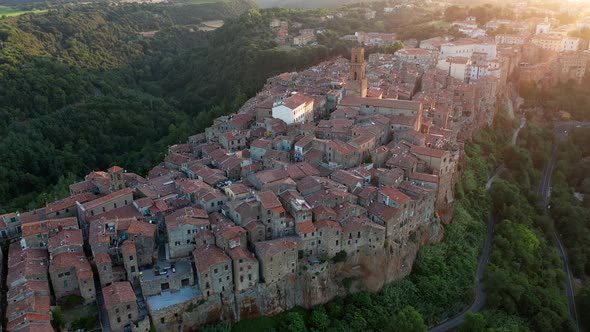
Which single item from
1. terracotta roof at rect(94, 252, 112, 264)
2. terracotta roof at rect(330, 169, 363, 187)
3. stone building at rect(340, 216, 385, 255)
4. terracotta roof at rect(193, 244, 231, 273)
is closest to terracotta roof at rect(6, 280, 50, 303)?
terracotta roof at rect(94, 252, 112, 264)

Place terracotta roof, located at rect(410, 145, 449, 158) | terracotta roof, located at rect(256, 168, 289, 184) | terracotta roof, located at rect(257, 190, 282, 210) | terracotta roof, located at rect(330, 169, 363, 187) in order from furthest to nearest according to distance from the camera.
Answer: terracotta roof, located at rect(410, 145, 449, 158), terracotta roof, located at rect(330, 169, 363, 187), terracotta roof, located at rect(256, 168, 289, 184), terracotta roof, located at rect(257, 190, 282, 210)

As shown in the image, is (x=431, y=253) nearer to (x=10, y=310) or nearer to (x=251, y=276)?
(x=251, y=276)

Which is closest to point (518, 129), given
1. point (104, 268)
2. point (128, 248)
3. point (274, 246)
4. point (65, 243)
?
point (274, 246)

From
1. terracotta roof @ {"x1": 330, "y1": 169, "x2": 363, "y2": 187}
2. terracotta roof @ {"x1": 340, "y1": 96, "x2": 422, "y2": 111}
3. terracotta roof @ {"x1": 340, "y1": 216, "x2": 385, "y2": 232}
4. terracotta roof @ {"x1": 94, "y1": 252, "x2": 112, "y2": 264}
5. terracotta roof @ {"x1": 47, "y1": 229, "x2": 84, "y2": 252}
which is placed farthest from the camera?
terracotta roof @ {"x1": 340, "y1": 96, "x2": 422, "y2": 111}

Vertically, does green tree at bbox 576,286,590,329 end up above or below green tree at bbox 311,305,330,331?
below

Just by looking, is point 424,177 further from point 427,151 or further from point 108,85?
point 108,85

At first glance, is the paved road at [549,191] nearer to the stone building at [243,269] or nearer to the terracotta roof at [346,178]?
the terracotta roof at [346,178]

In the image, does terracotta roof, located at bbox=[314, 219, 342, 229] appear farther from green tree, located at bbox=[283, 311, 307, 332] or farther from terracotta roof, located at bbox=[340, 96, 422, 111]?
terracotta roof, located at bbox=[340, 96, 422, 111]
